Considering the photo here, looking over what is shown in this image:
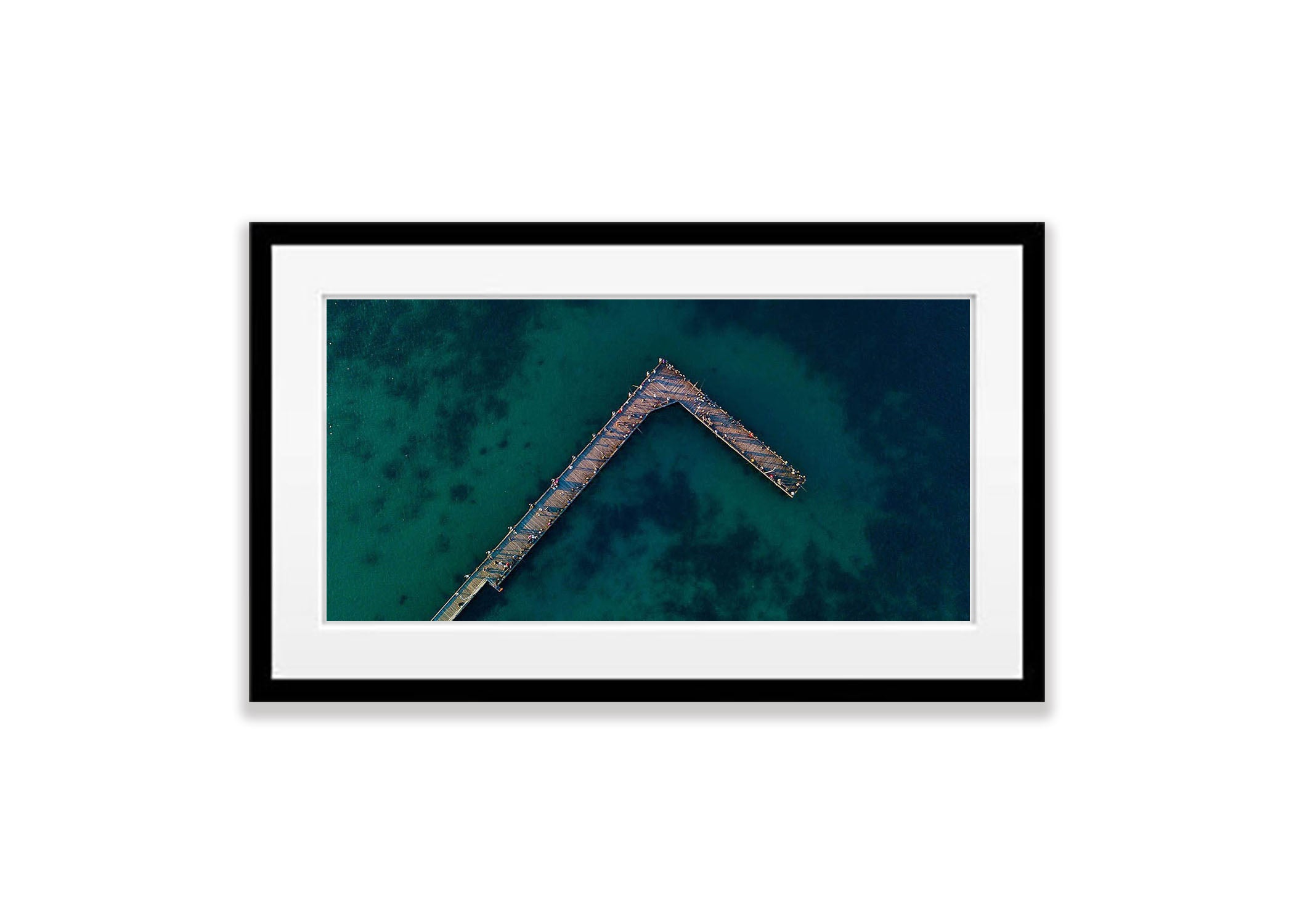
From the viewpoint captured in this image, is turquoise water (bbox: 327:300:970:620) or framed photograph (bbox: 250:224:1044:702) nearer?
framed photograph (bbox: 250:224:1044:702)

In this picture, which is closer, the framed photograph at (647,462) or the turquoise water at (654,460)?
the framed photograph at (647,462)

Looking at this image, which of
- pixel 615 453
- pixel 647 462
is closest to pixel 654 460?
pixel 647 462

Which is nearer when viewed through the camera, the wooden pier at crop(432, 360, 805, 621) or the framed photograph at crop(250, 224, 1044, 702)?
the framed photograph at crop(250, 224, 1044, 702)

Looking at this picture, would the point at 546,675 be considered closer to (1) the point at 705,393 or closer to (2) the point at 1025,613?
(1) the point at 705,393

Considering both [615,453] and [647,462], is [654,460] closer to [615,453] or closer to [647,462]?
[647,462]
